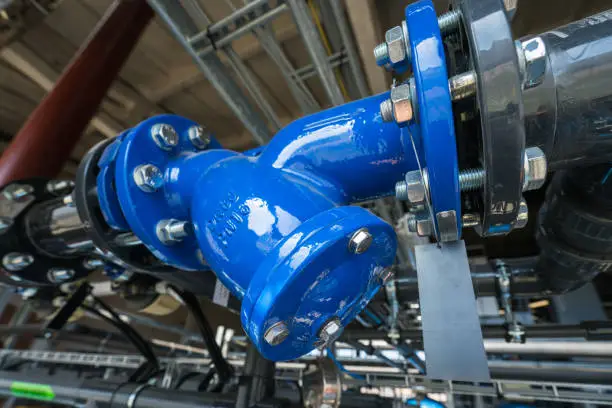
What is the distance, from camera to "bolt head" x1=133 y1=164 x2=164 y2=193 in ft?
1.32

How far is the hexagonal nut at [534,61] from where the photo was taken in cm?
22

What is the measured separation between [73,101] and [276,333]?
0.91 m

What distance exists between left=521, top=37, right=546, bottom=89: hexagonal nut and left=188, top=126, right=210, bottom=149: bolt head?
396 millimetres

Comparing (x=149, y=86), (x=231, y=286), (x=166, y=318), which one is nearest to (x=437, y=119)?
(x=231, y=286)

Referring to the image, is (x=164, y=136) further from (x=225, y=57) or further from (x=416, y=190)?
(x=225, y=57)

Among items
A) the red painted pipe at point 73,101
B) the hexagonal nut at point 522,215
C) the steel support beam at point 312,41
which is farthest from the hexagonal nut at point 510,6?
the red painted pipe at point 73,101

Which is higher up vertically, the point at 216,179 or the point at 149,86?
the point at 149,86

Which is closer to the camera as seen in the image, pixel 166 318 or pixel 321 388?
pixel 321 388

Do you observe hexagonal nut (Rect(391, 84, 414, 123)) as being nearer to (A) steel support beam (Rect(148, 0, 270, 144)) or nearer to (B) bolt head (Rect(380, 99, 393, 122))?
(B) bolt head (Rect(380, 99, 393, 122))

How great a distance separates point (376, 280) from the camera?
31 centimetres

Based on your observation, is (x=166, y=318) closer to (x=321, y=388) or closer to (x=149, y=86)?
(x=149, y=86)

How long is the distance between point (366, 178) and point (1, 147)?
2.93 metres

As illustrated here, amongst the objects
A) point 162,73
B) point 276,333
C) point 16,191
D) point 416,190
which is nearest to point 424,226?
point 416,190

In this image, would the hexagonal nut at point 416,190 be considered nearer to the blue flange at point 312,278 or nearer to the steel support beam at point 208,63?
the blue flange at point 312,278
